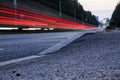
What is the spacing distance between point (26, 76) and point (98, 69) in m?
1.31

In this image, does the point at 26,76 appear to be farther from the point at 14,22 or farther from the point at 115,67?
the point at 14,22

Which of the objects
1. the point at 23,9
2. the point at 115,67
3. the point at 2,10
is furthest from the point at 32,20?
the point at 115,67

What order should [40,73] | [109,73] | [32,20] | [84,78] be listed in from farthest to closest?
1. [32,20]
2. [40,73]
3. [109,73]
4. [84,78]

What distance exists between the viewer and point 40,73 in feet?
18.6

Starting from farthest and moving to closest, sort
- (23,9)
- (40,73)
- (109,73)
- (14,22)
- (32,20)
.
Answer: (32,20)
(23,9)
(14,22)
(40,73)
(109,73)

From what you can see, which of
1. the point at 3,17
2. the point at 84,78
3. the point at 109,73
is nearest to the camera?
the point at 84,78

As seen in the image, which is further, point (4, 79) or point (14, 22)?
point (14, 22)

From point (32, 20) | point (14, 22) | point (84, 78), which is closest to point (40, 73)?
point (84, 78)

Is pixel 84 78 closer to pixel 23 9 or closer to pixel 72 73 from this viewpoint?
pixel 72 73

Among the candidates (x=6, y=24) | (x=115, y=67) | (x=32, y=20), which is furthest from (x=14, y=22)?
(x=115, y=67)

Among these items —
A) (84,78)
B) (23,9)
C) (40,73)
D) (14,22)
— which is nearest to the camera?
(84,78)

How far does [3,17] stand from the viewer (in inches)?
1158

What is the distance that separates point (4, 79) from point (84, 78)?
4.45ft

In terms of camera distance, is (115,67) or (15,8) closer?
(115,67)
